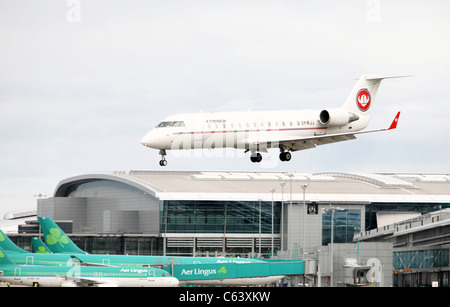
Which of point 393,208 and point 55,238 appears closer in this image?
point 55,238

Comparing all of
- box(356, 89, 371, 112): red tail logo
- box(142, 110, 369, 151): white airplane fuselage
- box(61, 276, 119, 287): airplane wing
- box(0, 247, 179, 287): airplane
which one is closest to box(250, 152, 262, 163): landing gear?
box(142, 110, 369, 151): white airplane fuselage

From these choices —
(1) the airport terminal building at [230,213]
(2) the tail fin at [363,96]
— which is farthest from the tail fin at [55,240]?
(2) the tail fin at [363,96]

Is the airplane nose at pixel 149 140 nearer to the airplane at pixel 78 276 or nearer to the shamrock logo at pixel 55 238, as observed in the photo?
the airplane at pixel 78 276

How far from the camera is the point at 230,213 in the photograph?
160875 millimetres

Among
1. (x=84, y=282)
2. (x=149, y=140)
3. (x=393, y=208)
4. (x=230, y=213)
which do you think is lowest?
(x=84, y=282)

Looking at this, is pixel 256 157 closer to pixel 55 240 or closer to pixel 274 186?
pixel 55 240

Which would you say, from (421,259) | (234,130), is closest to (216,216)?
(421,259)

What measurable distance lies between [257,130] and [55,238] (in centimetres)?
4851

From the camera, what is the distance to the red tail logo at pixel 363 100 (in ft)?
297

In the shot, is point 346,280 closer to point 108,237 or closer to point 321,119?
point 321,119

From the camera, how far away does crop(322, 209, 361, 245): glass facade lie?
530 ft

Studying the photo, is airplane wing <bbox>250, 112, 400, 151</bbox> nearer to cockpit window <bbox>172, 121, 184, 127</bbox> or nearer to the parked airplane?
cockpit window <bbox>172, 121, 184, 127</bbox>
